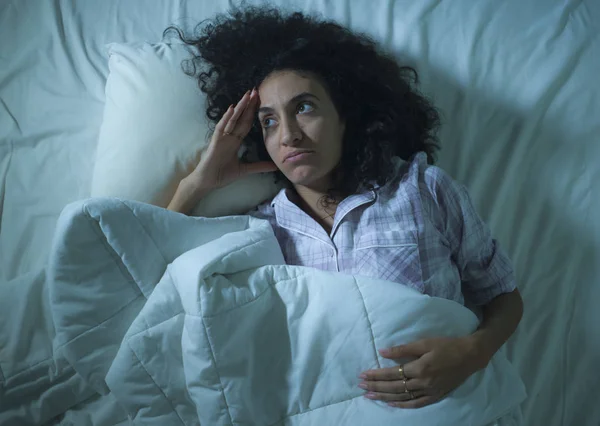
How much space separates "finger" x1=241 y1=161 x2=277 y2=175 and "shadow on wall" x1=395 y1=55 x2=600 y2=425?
1.25 feet

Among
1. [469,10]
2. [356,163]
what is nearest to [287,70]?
[356,163]

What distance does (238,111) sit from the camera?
3.52 ft

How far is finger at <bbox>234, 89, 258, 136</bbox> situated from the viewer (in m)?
1.08

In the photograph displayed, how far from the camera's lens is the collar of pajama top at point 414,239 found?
3.22 feet

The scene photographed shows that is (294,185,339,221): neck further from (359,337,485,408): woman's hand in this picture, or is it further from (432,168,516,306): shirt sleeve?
(359,337,485,408): woman's hand

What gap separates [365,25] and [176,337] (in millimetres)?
827

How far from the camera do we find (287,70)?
1.03 metres

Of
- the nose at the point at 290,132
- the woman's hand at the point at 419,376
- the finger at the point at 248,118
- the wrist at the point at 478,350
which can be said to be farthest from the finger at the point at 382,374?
the finger at the point at 248,118

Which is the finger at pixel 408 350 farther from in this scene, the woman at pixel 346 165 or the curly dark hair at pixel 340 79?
the curly dark hair at pixel 340 79

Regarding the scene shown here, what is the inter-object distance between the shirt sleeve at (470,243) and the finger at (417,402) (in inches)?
11.4

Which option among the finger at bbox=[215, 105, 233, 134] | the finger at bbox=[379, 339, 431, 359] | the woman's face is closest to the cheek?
the woman's face

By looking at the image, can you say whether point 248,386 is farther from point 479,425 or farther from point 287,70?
point 287,70

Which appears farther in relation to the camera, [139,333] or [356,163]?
[356,163]

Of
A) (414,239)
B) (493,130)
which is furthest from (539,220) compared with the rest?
(414,239)
